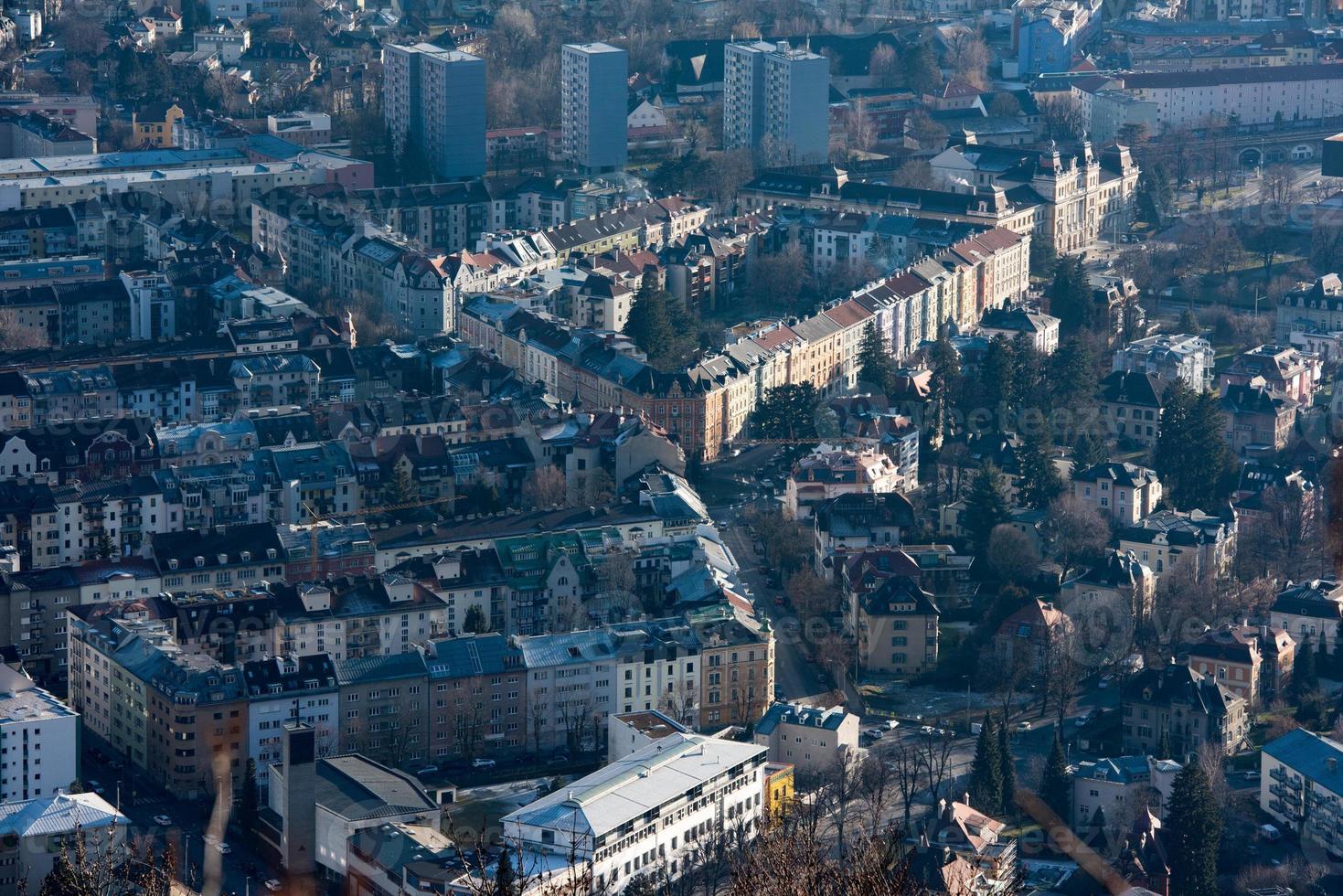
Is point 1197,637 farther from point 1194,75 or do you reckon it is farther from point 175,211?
point 1194,75

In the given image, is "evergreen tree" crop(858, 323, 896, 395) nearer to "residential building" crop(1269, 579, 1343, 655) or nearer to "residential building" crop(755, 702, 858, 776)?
"residential building" crop(1269, 579, 1343, 655)

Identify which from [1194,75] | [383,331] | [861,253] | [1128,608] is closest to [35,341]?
[383,331]

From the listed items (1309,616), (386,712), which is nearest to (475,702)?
(386,712)

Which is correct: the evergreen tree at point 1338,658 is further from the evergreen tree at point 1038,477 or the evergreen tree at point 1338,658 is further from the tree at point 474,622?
the tree at point 474,622

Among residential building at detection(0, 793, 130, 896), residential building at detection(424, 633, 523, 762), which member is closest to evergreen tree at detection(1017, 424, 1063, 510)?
residential building at detection(424, 633, 523, 762)

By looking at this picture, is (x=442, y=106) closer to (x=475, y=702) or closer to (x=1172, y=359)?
(x=1172, y=359)

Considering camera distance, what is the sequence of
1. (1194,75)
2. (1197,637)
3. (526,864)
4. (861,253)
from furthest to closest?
(1194,75) → (861,253) → (1197,637) → (526,864)

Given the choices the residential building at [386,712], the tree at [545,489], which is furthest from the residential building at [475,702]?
the tree at [545,489]
